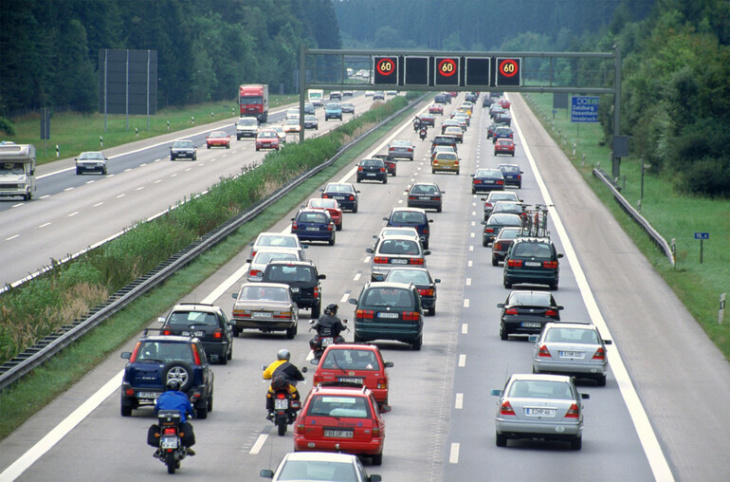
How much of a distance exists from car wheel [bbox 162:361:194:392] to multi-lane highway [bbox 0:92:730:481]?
87 cm

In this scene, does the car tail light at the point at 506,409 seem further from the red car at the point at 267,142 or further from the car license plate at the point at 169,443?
the red car at the point at 267,142

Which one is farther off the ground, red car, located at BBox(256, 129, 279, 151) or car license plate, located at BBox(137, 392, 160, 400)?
red car, located at BBox(256, 129, 279, 151)

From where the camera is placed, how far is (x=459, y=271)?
148 ft

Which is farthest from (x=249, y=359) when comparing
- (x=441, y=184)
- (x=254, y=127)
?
(x=254, y=127)

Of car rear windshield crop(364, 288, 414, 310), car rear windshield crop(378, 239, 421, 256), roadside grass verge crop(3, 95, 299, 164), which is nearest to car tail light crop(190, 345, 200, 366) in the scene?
car rear windshield crop(364, 288, 414, 310)

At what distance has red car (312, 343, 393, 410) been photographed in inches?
918

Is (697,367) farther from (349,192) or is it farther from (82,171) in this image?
(82,171)

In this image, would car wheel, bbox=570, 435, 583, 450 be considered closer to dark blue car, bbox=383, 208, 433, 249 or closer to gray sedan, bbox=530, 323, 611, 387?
gray sedan, bbox=530, 323, 611, 387

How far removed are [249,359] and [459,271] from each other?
55.5ft

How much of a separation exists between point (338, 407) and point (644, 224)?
38055 millimetres

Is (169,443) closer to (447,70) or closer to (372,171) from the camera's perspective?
(372,171)

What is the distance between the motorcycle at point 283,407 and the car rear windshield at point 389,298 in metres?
8.95

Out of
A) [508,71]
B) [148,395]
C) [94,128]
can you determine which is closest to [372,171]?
[508,71]

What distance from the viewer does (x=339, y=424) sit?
19.0 meters
